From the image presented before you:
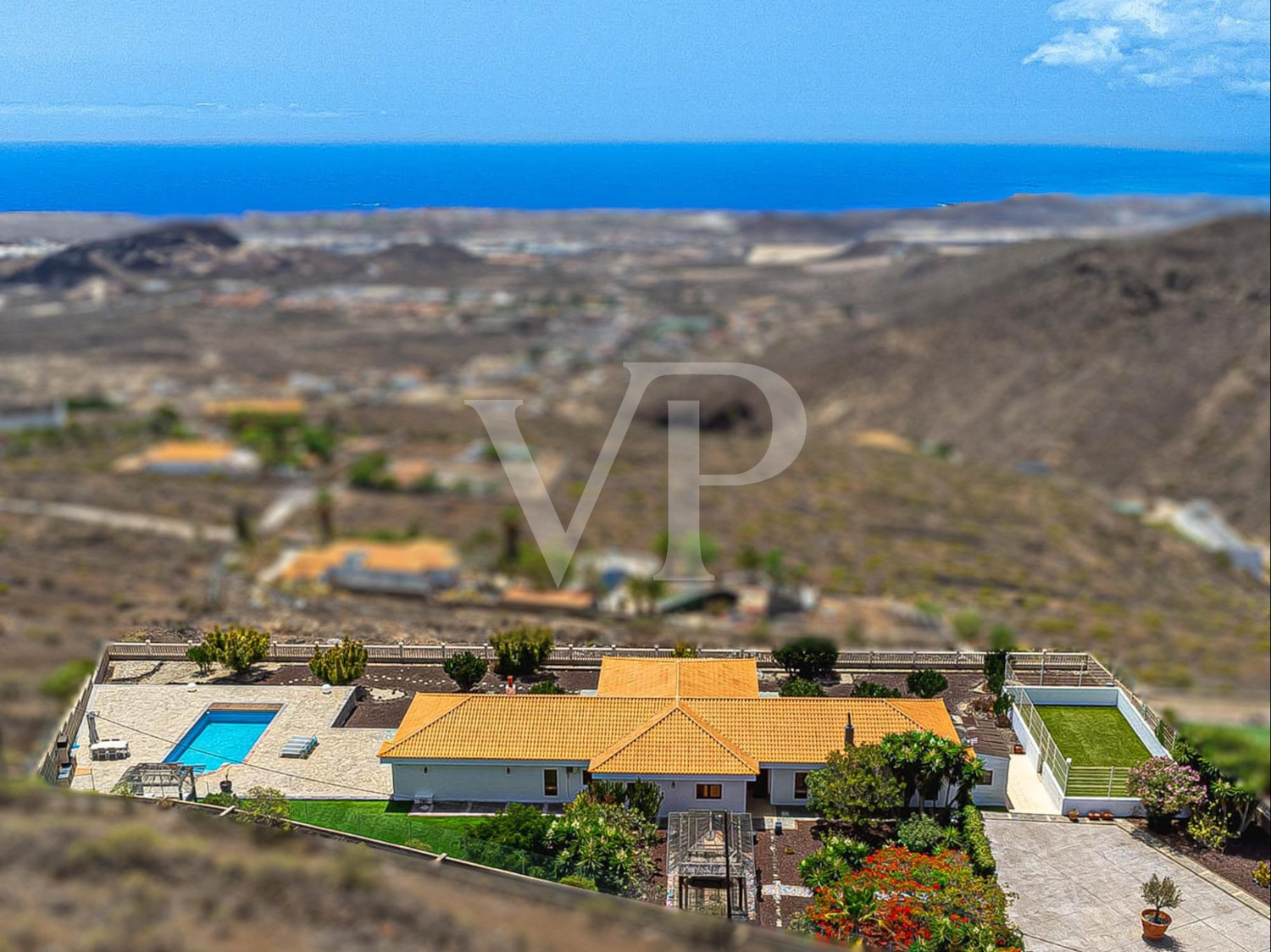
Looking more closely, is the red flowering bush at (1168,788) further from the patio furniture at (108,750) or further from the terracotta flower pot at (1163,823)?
the patio furniture at (108,750)

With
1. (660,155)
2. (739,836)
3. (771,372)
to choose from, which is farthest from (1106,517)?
(739,836)

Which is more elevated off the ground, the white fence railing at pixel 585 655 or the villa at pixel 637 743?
the white fence railing at pixel 585 655

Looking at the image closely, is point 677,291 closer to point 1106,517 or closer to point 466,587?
point 466,587

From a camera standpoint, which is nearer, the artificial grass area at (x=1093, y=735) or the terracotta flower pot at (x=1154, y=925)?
the terracotta flower pot at (x=1154, y=925)

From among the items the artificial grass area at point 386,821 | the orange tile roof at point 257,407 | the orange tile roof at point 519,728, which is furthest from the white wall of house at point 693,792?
the orange tile roof at point 257,407

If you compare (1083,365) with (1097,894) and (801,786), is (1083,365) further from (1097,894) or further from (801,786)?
(801,786)

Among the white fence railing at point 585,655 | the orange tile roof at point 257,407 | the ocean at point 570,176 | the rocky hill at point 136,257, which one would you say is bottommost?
the white fence railing at point 585,655

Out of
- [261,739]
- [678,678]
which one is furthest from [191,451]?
[261,739]

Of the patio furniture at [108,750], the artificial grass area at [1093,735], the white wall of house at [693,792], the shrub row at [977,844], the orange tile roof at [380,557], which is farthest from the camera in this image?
the artificial grass area at [1093,735]
